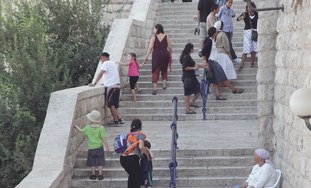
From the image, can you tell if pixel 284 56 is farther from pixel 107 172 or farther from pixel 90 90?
pixel 90 90

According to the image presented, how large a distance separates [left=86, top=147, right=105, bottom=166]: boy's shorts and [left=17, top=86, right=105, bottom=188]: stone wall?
34cm

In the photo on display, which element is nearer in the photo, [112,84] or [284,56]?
[284,56]

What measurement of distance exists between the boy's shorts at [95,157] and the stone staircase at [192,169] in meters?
0.29

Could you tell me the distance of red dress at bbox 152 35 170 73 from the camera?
568 inches

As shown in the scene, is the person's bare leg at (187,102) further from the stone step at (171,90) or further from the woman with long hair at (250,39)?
the woman with long hair at (250,39)

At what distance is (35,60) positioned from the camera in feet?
47.2

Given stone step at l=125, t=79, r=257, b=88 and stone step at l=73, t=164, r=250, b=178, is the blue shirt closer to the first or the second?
stone step at l=125, t=79, r=257, b=88

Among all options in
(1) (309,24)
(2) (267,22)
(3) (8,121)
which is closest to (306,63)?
(1) (309,24)

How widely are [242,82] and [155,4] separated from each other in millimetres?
5834

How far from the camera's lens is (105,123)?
43.1 feet

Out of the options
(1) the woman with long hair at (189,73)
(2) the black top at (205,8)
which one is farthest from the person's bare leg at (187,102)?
(2) the black top at (205,8)

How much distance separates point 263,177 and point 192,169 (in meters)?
1.94

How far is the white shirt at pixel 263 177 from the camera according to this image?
8.56 metres

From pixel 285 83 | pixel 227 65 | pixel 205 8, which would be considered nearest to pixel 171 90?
pixel 227 65
